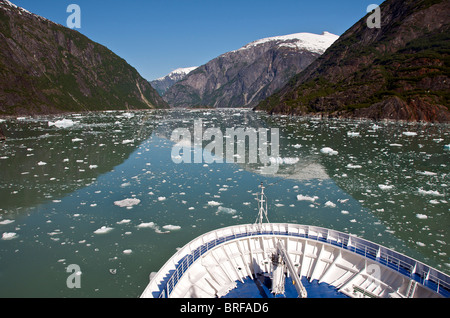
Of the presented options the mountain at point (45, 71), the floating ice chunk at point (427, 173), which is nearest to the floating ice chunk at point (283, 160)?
the floating ice chunk at point (427, 173)

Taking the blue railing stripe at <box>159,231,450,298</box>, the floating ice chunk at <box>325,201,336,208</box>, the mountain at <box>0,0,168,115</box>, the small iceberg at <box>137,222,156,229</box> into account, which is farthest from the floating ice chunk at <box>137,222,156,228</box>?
the mountain at <box>0,0,168,115</box>

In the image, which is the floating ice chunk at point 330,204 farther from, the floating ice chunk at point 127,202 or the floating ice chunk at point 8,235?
the floating ice chunk at point 8,235

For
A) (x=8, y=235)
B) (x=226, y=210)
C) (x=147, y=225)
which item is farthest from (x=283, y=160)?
(x=8, y=235)

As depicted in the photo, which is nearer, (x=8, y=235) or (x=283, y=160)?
(x=8, y=235)

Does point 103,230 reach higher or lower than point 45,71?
lower

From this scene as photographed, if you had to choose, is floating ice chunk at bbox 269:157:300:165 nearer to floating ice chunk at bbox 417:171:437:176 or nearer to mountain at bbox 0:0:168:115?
floating ice chunk at bbox 417:171:437:176

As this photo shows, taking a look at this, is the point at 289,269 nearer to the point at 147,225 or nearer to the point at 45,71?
the point at 147,225

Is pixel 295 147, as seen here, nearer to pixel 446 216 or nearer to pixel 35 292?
pixel 446 216
